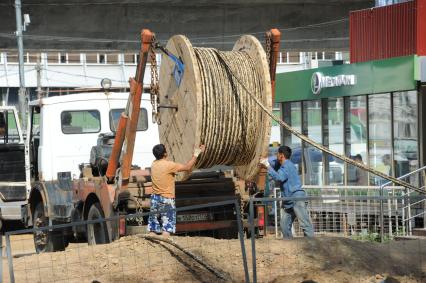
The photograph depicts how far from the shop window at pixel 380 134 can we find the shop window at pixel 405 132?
0.19m

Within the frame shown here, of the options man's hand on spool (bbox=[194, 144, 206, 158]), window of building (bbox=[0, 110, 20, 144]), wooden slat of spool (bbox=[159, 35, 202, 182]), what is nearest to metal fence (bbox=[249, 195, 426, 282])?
man's hand on spool (bbox=[194, 144, 206, 158])

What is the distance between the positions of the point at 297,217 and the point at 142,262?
387 centimetres

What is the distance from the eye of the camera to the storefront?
1961cm

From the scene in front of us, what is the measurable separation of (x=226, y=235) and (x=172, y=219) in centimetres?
179

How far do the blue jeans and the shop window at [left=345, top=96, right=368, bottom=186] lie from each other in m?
6.53

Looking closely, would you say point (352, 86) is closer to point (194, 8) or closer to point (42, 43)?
point (194, 8)

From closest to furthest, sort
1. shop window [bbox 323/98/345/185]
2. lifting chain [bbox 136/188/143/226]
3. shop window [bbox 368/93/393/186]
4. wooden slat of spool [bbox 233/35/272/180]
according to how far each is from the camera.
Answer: wooden slat of spool [bbox 233/35/272/180]
lifting chain [bbox 136/188/143/226]
shop window [bbox 368/93/393/186]
shop window [bbox 323/98/345/185]

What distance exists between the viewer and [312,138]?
23531 mm

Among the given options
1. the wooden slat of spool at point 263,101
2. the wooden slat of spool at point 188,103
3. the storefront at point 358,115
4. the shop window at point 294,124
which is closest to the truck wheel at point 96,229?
the wooden slat of spool at point 188,103

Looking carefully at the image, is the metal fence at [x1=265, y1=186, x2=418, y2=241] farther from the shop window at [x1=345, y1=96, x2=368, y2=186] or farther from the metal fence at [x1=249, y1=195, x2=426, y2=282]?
the shop window at [x1=345, y1=96, x2=368, y2=186]

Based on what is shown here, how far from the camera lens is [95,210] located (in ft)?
48.1

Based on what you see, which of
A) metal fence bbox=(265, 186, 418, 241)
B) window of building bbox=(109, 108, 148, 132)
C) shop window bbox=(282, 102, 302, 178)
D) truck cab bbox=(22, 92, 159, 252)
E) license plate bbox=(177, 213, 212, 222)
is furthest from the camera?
shop window bbox=(282, 102, 302, 178)

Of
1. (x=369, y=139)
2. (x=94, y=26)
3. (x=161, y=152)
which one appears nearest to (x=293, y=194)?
(x=161, y=152)

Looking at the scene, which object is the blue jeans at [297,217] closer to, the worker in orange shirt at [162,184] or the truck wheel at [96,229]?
the worker in orange shirt at [162,184]
